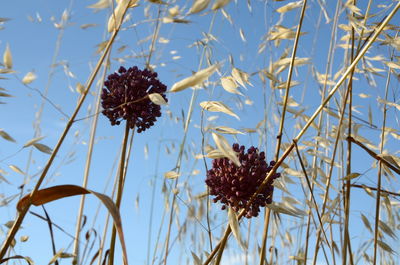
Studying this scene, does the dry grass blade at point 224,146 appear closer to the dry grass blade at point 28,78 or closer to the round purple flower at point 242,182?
the round purple flower at point 242,182

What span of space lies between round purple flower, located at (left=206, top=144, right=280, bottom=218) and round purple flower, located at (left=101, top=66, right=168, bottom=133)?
0.23 m

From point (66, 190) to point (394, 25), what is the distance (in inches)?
38.3

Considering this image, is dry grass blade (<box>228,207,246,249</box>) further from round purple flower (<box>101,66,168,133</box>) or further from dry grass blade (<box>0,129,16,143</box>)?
dry grass blade (<box>0,129,16,143</box>)

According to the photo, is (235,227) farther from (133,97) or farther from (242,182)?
(133,97)

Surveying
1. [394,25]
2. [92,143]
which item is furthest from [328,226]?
[92,143]

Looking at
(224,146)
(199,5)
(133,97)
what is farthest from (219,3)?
(133,97)

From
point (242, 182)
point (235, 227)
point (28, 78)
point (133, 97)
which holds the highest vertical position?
point (133, 97)

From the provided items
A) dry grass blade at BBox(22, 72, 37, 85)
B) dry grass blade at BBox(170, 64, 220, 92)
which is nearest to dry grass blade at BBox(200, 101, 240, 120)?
dry grass blade at BBox(170, 64, 220, 92)

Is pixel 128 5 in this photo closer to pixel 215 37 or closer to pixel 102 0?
pixel 102 0

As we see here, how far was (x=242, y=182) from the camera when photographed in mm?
840

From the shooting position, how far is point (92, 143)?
1493 millimetres

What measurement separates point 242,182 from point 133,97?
354 mm

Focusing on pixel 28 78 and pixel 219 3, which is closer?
pixel 219 3

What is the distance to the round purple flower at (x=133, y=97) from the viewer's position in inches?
39.4
